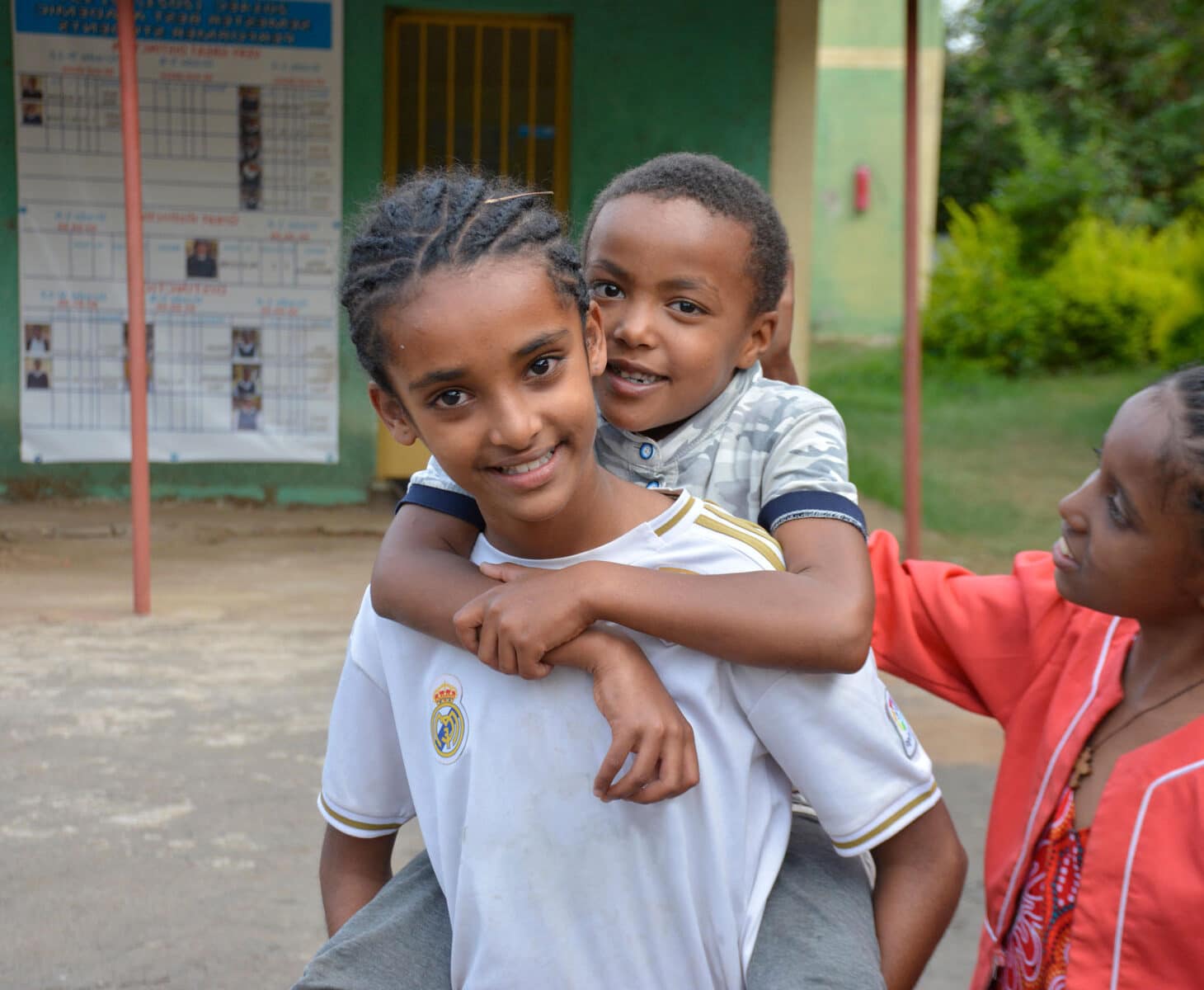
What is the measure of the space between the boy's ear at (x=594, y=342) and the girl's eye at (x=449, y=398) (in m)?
0.16

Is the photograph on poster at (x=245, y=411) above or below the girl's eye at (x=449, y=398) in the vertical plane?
below

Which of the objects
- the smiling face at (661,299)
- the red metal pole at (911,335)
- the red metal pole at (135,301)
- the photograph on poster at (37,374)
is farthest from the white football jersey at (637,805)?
the photograph on poster at (37,374)

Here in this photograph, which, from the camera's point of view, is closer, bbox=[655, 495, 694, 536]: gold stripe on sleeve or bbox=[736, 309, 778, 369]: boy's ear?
bbox=[655, 495, 694, 536]: gold stripe on sleeve

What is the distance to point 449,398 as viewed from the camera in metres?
1.35

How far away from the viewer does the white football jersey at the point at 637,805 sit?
1344 mm

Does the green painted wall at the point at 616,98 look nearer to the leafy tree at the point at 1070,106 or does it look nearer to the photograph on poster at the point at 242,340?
the photograph on poster at the point at 242,340

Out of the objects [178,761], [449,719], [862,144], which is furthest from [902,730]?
[862,144]

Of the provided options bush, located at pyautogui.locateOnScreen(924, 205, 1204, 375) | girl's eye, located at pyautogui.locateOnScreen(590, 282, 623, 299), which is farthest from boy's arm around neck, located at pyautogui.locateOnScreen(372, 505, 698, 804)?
bush, located at pyautogui.locateOnScreen(924, 205, 1204, 375)

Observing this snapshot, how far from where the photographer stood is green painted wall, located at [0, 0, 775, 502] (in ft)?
22.5

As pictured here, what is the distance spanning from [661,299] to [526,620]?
0.53 metres

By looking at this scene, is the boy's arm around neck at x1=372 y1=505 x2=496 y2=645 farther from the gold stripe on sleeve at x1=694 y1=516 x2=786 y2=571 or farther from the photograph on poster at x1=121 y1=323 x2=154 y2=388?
the photograph on poster at x1=121 y1=323 x2=154 y2=388

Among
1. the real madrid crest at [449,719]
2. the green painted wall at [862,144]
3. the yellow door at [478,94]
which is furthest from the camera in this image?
the green painted wall at [862,144]

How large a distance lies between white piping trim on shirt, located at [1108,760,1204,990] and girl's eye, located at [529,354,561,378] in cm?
85

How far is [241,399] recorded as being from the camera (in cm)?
687
